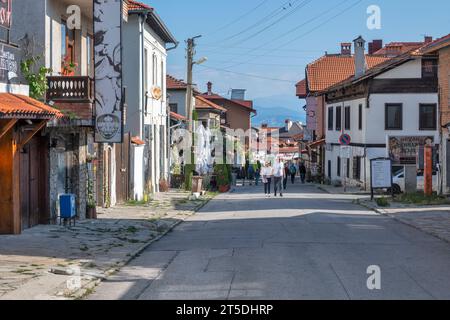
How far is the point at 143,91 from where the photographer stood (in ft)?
107

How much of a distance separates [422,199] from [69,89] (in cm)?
1527

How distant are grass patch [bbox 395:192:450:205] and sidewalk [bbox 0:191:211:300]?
9.30m

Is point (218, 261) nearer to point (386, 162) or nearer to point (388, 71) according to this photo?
point (386, 162)

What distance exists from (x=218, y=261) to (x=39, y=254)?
132 inches

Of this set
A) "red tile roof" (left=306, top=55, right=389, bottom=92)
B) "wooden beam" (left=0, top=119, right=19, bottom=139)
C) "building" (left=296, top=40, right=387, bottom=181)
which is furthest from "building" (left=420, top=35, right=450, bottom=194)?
"red tile roof" (left=306, top=55, right=389, bottom=92)

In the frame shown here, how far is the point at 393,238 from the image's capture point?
55.6 feet

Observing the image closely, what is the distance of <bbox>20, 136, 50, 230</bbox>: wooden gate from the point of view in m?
17.6

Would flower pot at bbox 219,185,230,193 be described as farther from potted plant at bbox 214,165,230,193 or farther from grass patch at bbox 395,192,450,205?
grass patch at bbox 395,192,450,205

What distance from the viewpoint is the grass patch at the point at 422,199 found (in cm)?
2790

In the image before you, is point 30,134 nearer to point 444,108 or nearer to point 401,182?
point 444,108

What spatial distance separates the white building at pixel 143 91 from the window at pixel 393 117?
13469 mm

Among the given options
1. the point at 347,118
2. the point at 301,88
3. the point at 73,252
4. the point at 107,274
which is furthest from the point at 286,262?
the point at 301,88

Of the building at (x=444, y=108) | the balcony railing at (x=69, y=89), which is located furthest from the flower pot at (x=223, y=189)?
the balcony railing at (x=69, y=89)

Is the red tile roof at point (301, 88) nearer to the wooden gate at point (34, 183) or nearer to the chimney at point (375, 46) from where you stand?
the chimney at point (375, 46)
